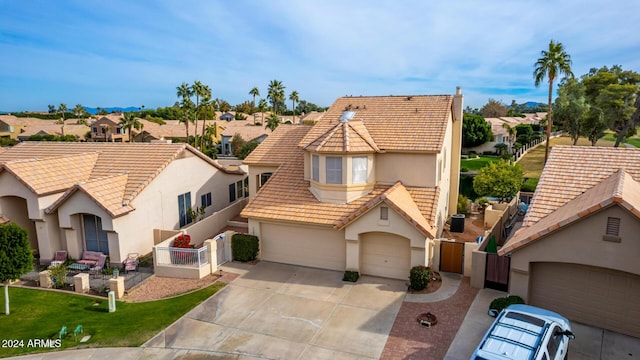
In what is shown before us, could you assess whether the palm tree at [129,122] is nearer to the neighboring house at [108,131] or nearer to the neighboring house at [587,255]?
the neighboring house at [108,131]

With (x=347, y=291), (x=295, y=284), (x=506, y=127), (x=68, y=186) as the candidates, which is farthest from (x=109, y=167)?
(x=506, y=127)

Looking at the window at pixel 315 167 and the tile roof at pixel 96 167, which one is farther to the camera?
the window at pixel 315 167

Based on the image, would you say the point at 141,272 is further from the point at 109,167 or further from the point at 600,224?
the point at 600,224

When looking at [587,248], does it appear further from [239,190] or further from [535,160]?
[535,160]

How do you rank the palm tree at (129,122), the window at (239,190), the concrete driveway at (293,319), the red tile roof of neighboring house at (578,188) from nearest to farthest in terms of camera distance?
the concrete driveway at (293,319)
the red tile roof of neighboring house at (578,188)
the window at (239,190)
the palm tree at (129,122)

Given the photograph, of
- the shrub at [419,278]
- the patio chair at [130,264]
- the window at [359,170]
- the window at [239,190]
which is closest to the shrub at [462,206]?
the window at [359,170]

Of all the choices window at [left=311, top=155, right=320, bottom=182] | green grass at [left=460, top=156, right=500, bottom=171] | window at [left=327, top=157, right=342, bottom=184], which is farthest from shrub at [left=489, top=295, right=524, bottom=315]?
green grass at [left=460, top=156, right=500, bottom=171]
